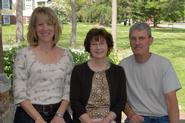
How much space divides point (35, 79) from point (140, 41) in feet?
3.23

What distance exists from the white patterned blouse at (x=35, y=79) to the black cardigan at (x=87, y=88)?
144mm

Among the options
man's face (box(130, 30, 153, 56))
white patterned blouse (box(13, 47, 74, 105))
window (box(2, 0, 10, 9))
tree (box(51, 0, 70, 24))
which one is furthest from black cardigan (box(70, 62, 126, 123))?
window (box(2, 0, 10, 9))

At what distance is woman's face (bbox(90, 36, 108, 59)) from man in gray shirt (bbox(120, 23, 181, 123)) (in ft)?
0.90

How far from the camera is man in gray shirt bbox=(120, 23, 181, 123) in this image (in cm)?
387

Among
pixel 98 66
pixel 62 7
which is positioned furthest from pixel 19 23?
pixel 62 7

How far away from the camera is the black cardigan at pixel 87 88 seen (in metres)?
3.79

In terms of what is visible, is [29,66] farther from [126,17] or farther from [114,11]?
[126,17]

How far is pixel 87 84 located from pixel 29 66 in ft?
1.74

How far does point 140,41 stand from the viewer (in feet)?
12.5

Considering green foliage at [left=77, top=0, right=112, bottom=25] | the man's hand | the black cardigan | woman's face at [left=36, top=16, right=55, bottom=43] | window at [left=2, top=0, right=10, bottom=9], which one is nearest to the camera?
woman's face at [left=36, top=16, right=55, bottom=43]

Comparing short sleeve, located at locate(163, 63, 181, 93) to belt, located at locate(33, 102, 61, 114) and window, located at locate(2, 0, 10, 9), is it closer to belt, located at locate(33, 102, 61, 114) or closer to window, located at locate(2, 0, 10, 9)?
belt, located at locate(33, 102, 61, 114)

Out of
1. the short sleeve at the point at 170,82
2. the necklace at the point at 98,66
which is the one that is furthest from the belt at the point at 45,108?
the short sleeve at the point at 170,82

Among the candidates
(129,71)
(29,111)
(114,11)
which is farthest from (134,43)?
(114,11)

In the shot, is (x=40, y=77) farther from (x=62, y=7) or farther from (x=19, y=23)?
(x=62, y=7)
